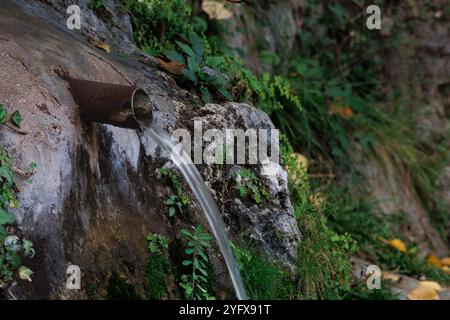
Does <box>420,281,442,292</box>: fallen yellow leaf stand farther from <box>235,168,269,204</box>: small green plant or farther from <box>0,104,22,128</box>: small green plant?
<box>0,104,22,128</box>: small green plant

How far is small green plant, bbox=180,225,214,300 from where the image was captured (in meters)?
3.29

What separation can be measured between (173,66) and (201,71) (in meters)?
0.17

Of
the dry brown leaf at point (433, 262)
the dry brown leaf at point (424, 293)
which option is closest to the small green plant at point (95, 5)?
the dry brown leaf at point (424, 293)

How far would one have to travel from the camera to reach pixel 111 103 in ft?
10.8

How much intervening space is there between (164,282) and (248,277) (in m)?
0.45

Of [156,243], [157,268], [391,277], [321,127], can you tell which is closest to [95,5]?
[156,243]

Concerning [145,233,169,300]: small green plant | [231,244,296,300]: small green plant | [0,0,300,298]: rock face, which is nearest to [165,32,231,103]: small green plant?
[0,0,300,298]: rock face

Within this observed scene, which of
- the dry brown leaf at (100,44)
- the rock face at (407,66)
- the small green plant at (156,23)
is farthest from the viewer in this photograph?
the rock face at (407,66)

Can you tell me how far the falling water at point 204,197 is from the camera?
3.45 metres

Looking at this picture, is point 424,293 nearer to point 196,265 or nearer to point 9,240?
point 196,265

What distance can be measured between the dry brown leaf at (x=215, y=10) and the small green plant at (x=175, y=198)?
2.49 meters

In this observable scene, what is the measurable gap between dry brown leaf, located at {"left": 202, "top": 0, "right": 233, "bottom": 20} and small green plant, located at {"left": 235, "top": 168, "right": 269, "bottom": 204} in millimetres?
2215

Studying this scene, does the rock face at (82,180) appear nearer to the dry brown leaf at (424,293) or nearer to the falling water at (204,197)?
the falling water at (204,197)

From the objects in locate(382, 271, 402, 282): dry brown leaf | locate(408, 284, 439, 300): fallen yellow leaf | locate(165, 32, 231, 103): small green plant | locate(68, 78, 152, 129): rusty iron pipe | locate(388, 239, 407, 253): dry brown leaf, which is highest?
locate(165, 32, 231, 103): small green plant
